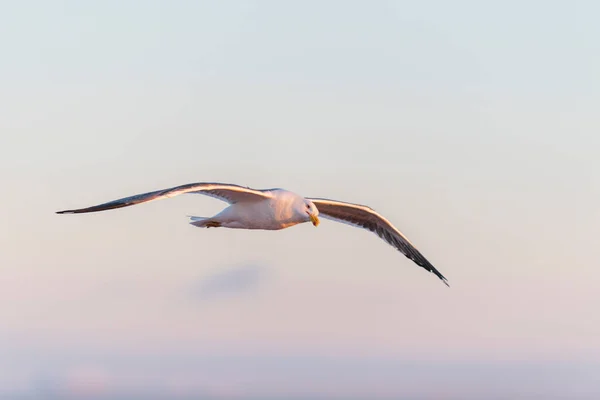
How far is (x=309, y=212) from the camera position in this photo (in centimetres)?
2206

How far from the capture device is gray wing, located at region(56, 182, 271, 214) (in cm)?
1783

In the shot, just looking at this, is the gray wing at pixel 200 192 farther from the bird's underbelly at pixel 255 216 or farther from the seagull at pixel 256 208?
the bird's underbelly at pixel 255 216

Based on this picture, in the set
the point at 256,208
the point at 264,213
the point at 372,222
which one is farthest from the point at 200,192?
the point at 372,222

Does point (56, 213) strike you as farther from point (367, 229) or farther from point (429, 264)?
Result: point (429, 264)

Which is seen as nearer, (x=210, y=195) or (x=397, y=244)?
(x=210, y=195)

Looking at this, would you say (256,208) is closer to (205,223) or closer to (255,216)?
(255,216)

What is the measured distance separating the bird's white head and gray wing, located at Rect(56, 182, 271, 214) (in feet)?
3.19

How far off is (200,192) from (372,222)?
6627 mm

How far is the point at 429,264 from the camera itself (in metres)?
26.7

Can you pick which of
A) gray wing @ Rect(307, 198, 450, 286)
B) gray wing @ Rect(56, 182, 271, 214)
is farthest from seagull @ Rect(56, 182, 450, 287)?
gray wing @ Rect(307, 198, 450, 286)

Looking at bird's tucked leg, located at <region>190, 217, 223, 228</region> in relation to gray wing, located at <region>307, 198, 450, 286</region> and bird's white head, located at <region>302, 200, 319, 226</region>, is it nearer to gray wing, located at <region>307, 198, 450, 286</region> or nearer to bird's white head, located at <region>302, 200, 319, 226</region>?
bird's white head, located at <region>302, 200, 319, 226</region>

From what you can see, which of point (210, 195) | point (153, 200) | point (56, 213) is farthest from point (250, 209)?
point (56, 213)

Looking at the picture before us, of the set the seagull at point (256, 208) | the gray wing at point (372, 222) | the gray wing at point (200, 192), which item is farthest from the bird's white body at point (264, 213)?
the gray wing at point (372, 222)

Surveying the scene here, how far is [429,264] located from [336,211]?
3.41 meters
